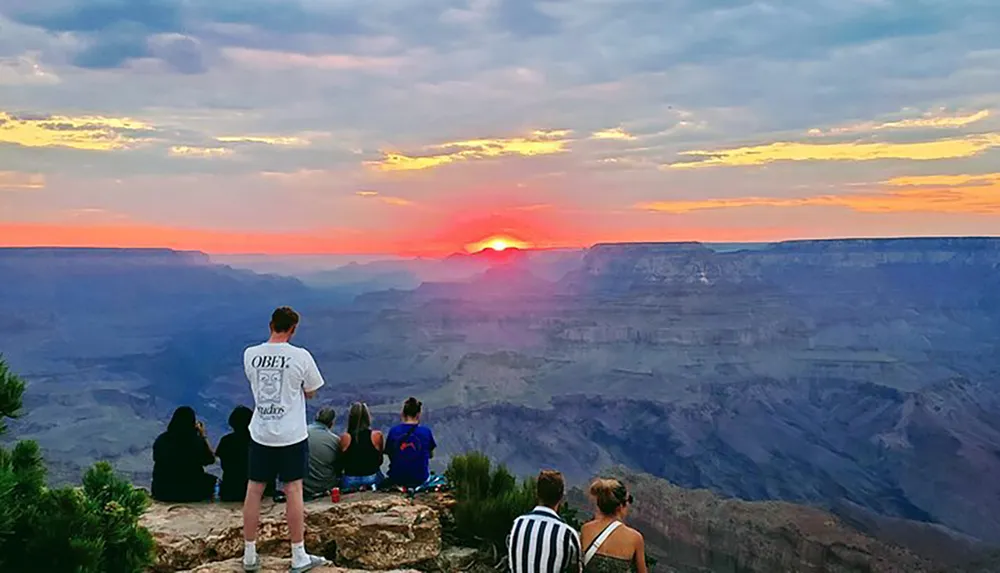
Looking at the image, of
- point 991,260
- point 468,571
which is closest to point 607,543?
point 468,571

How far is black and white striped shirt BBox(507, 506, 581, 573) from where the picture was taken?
539 centimetres

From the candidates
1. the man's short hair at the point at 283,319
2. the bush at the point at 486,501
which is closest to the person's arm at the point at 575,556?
the bush at the point at 486,501

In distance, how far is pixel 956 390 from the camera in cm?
8644

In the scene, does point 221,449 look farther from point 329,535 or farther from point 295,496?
point 295,496

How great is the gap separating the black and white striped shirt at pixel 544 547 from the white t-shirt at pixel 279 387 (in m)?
1.75

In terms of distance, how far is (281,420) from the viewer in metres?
6.04

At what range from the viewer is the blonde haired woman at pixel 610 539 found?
5.46m

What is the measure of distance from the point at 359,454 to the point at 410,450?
52 centimetres

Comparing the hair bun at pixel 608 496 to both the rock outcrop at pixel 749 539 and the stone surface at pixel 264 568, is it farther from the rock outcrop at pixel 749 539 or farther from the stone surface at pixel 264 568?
the rock outcrop at pixel 749 539

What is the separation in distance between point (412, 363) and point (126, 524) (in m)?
89.4

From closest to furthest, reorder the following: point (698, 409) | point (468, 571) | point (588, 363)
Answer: point (468, 571), point (698, 409), point (588, 363)

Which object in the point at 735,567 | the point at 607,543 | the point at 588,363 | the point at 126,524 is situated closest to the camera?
the point at 126,524

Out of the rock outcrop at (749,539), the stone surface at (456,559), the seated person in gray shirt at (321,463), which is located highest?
the seated person in gray shirt at (321,463)

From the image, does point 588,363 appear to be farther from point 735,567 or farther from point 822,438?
point 735,567
